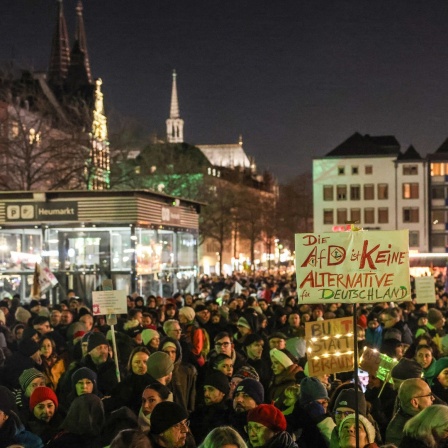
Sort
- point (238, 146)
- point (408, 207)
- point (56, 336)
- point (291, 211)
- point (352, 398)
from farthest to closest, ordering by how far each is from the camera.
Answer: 1. point (238, 146)
2. point (291, 211)
3. point (408, 207)
4. point (56, 336)
5. point (352, 398)

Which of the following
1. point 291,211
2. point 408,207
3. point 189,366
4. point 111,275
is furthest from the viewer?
point 291,211

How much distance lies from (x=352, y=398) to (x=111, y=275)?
20962mm

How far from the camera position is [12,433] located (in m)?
6.96

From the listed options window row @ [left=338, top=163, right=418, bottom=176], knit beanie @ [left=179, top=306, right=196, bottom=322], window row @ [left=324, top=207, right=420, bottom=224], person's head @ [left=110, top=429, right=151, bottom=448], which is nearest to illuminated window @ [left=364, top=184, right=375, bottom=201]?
window row @ [left=324, top=207, right=420, bottom=224]

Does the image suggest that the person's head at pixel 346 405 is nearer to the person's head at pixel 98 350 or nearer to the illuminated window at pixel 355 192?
the person's head at pixel 98 350

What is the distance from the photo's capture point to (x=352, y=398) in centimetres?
744

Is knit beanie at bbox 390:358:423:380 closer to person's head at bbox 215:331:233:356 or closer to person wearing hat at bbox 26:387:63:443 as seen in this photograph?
person's head at bbox 215:331:233:356

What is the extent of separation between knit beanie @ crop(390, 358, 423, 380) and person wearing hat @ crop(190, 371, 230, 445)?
1551mm

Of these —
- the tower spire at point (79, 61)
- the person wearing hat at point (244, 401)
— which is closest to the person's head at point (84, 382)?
the person wearing hat at point (244, 401)

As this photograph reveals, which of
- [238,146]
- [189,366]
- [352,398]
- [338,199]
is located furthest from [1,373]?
[238,146]

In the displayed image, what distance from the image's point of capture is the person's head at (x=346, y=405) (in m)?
7.37

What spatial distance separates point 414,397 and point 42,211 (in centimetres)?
2194

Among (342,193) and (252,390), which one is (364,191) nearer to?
(342,193)

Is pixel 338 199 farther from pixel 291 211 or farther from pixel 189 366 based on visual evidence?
pixel 189 366
